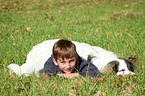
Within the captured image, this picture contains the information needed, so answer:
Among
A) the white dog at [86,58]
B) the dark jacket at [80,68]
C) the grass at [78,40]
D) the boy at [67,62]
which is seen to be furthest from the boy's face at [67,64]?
the white dog at [86,58]

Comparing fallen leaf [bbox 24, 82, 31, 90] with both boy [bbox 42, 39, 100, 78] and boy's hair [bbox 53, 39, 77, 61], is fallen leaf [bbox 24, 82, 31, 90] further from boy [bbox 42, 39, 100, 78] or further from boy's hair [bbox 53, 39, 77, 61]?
boy's hair [bbox 53, 39, 77, 61]

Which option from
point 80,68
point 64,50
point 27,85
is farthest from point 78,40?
point 27,85

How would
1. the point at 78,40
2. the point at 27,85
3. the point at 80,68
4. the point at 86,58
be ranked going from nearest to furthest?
the point at 27,85 → the point at 80,68 → the point at 86,58 → the point at 78,40

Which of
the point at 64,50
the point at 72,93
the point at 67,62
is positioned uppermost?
the point at 64,50

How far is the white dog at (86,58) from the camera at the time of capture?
2.46 m

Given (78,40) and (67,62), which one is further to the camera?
(78,40)

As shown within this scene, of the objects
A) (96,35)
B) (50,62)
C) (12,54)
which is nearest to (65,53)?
(50,62)

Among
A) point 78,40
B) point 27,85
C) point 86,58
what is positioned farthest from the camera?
point 78,40

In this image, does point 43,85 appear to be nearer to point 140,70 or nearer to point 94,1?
point 140,70

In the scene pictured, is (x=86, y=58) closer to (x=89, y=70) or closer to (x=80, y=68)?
(x=80, y=68)

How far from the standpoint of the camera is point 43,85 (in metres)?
1.96

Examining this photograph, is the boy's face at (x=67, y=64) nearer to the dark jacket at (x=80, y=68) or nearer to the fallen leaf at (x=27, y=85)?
the dark jacket at (x=80, y=68)

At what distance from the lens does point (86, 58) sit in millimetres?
2957

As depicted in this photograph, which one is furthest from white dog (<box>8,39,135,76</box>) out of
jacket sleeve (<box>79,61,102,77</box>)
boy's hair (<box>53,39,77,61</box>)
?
boy's hair (<box>53,39,77,61</box>)
